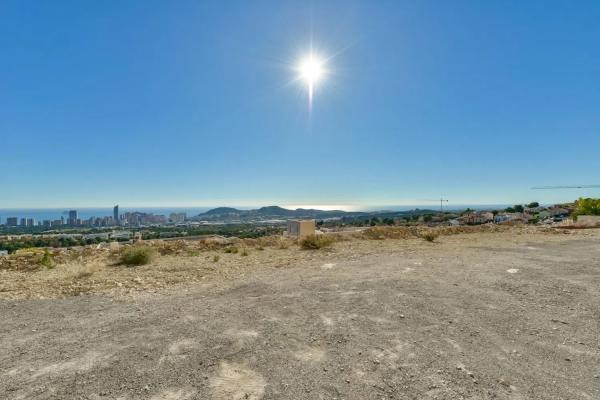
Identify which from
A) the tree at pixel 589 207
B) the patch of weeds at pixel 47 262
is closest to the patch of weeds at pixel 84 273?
the patch of weeds at pixel 47 262

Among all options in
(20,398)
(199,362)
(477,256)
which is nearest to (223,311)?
(199,362)

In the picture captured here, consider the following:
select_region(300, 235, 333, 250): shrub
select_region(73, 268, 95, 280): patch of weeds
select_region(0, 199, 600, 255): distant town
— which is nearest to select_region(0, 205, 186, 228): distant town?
select_region(0, 199, 600, 255): distant town

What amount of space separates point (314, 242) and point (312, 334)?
31.0 ft

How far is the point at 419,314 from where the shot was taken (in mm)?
5672

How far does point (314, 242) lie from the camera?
14453 mm

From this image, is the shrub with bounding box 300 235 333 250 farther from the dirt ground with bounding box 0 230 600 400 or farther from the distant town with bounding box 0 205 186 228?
the distant town with bounding box 0 205 186 228

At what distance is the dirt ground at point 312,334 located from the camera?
12.1ft

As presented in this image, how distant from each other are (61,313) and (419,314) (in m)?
6.66

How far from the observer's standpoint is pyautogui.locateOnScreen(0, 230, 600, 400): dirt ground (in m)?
3.70

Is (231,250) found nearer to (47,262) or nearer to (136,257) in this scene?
(136,257)

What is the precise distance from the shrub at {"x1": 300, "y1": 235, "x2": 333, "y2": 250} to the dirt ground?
476 cm

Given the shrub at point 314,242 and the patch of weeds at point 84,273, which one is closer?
the patch of weeds at point 84,273

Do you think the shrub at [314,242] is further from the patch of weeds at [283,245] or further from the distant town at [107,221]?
the distant town at [107,221]

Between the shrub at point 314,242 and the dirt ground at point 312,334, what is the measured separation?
187 inches
